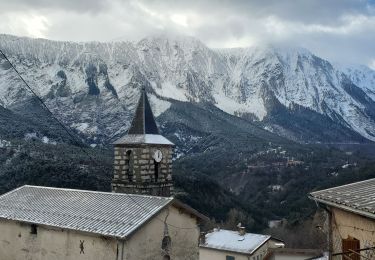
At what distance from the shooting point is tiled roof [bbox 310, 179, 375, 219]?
37.5ft

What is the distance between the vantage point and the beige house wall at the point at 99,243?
60.7 ft

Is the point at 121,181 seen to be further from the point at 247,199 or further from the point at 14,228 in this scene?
the point at 247,199

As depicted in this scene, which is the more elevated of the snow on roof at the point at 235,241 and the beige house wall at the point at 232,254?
the snow on roof at the point at 235,241

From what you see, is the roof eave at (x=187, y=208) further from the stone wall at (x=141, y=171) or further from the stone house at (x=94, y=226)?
the stone wall at (x=141, y=171)

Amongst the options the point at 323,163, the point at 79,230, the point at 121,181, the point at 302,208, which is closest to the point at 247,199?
the point at 302,208

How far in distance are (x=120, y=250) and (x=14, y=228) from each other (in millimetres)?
5736

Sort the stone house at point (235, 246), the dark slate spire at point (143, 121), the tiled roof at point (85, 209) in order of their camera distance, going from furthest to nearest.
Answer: the stone house at point (235, 246)
the dark slate spire at point (143, 121)
the tiled roof at point (85, 209)

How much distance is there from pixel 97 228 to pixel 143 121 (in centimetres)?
982

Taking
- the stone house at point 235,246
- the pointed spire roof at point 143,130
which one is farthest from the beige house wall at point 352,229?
the stone house at point 235,246

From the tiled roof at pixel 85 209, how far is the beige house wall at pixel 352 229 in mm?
7309

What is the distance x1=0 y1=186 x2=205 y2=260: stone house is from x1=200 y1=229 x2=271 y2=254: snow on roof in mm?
19508

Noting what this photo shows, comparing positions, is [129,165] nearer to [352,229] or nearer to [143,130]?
[143,130]

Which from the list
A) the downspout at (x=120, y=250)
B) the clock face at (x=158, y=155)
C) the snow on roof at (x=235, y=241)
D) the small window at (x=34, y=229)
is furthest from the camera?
the snow on roof at (x=235, y=241)

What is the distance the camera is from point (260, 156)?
163 metres
